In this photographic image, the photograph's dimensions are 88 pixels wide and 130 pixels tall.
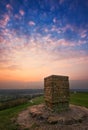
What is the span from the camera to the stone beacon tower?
12430mm

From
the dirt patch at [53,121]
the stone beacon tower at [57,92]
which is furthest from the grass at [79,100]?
the dirt patch at [53,121]

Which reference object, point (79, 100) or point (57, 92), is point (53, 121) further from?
point (79, 100)

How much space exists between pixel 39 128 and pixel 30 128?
0.68 metres

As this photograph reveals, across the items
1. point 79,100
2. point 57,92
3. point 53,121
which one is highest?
point 57,92

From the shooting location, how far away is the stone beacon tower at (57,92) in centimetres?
1243

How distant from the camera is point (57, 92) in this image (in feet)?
41.4

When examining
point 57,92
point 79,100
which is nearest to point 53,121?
point 57,92

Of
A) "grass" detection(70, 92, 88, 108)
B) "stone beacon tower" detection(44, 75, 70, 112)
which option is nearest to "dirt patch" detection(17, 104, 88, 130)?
"stone beacon tower" detection(44, 75, 70, 112)

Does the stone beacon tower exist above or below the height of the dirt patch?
above

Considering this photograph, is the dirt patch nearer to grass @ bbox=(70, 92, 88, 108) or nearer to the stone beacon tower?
the stone beacon tower

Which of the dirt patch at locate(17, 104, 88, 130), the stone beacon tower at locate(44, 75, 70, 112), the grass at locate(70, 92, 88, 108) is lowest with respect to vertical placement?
the dirt patch at locate(17, 104, 88, 130)

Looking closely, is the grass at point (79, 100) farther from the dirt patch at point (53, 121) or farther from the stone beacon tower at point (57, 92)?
the dirt patch at point (53, 121)

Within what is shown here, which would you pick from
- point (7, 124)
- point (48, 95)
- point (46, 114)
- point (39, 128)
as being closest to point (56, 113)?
point (46, 114)

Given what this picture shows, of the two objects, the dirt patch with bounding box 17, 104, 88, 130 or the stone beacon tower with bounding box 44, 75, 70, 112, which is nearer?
the dirt patch with bounding box 17, 104, 88, 130
